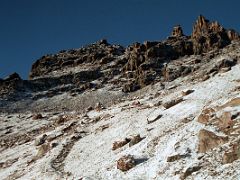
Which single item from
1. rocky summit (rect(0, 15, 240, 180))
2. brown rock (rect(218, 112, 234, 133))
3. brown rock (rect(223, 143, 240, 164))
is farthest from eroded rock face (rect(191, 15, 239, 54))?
brown rock (rect(223, 143, 240, 164))

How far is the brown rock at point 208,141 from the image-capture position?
2944cm

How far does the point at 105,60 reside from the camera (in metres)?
157

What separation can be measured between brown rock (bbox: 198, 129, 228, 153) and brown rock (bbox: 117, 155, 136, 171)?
5842 mm

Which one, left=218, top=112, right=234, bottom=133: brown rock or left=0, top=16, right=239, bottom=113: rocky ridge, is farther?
left=0, top=16, right=239, bottom=113: rocky ridge

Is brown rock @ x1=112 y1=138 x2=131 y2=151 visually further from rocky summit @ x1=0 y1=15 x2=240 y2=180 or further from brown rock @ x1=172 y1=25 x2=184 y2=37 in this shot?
brown rock @ x1=172 y1=25 x2=184 y2=37

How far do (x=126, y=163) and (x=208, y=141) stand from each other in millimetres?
7026

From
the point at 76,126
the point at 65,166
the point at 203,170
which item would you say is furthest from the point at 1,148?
the point at 203,170

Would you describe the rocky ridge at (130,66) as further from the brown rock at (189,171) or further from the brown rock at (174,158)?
the brown rock at (189,171)

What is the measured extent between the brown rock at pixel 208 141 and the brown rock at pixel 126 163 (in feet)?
19.2

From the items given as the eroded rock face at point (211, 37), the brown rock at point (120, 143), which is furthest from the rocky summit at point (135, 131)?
the eroded rock face at point (211, 37)

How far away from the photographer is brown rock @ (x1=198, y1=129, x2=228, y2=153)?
29.4 metres

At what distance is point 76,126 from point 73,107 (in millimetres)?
47850

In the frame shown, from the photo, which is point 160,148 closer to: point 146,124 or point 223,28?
point 146,124

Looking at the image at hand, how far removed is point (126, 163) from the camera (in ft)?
109
